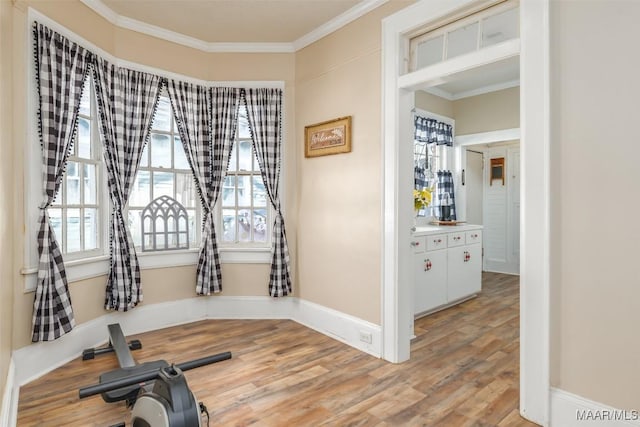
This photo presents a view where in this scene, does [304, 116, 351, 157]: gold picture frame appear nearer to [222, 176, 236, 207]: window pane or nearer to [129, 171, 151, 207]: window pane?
[222, 176, 236, 207]: window pane

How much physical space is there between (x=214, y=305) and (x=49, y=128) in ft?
7.41

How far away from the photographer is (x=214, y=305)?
4.04 meters

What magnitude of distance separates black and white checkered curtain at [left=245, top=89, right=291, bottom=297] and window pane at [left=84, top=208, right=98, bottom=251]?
1.61 metres

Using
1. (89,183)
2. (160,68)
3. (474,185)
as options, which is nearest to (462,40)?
(160,68)

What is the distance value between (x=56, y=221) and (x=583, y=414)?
3807mm

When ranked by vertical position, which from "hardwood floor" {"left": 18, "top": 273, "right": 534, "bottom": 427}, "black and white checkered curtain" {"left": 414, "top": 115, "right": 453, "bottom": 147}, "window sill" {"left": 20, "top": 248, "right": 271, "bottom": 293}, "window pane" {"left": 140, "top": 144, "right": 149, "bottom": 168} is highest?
"black and white checkered curtain" {"left": 414, "top": 115, "right": 453, "bottom": 147}

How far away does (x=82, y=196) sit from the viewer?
319 centimetres

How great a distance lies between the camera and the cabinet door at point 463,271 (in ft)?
14.4

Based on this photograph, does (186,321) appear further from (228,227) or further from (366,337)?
(366,337)

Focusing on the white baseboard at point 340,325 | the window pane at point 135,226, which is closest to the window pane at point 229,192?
the window pane at point 135,226

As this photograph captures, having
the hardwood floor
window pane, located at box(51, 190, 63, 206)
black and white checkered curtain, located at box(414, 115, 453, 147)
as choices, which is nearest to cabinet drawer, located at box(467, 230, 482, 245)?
the hardwood floor

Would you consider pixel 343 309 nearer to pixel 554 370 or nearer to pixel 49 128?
pixel 554 370

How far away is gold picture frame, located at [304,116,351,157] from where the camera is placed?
3.33 metres

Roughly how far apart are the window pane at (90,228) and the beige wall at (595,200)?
11.6 ft
